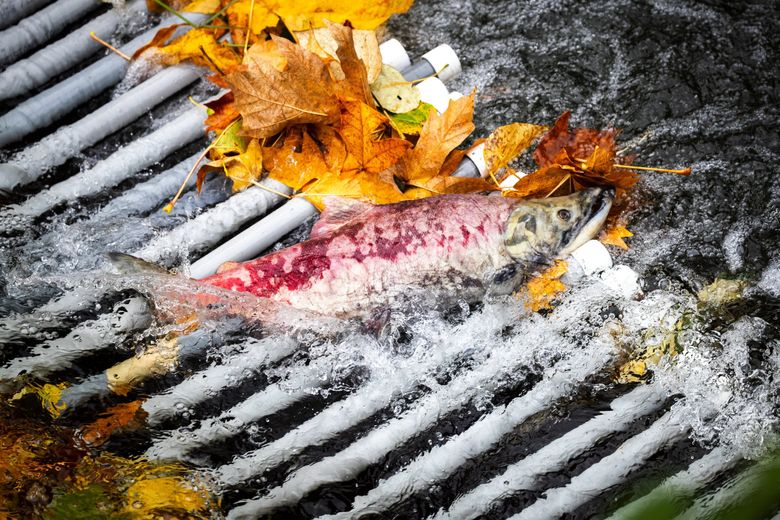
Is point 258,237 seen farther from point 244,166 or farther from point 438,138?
point 438,138

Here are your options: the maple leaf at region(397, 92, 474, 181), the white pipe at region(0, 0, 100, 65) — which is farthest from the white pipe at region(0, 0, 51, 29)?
the maple leaf at region(397, 92, 474, 181)

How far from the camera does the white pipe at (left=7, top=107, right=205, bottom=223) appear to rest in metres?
2.73

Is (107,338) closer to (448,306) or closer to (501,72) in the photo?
(448,306)

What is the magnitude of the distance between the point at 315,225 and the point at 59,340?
1.02m

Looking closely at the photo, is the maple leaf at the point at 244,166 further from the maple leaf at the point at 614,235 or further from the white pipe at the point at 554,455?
the maple leaf at the point at 614,235

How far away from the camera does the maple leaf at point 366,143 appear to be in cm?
273

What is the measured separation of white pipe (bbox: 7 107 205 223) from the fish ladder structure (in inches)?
0.4

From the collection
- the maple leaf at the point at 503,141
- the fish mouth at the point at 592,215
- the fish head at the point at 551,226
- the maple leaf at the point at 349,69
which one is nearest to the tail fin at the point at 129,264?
the maple leaf at the point at 349,69

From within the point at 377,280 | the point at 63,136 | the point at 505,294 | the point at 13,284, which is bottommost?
the point at 505,294

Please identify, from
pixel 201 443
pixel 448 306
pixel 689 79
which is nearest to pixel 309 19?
pixel 448 306

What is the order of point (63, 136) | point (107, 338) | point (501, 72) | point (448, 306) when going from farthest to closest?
point (501, 72) < point (63, 136) < point (448, 306) < point (107, 338)

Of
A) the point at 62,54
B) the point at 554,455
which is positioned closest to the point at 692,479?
the point at 554,455

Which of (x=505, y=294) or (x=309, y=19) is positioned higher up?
(x=309, y=19)

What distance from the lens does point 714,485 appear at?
237 centimetres
